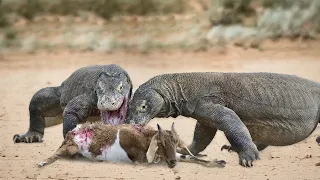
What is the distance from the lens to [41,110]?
12000 millimetres

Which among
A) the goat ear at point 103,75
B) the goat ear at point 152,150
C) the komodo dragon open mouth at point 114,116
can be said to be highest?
the goat ear at point 103,75

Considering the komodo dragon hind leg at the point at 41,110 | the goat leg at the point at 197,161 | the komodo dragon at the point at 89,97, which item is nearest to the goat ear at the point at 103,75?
the komodo dragon at the point at 89,97

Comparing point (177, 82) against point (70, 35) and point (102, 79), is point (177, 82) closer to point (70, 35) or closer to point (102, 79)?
point (102, 79)

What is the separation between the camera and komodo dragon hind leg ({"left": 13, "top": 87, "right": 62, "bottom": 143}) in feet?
39.0

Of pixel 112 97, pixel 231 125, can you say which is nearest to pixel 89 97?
pixel 112 97

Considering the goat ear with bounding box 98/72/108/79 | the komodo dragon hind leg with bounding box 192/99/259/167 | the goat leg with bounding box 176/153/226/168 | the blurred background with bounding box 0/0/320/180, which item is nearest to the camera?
the goat leg with bounding box 176/153/226/168

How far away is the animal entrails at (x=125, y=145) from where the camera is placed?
9.40 metres

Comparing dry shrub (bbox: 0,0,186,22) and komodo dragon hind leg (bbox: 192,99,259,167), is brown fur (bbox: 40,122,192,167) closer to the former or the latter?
komodo dragon hind leg (bbox: 192,99,259,167)

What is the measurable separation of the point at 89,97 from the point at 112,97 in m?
0.49

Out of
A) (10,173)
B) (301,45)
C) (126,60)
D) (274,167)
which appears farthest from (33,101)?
(301,45)

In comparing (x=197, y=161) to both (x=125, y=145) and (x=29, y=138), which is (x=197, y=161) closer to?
(x=125, y=145)

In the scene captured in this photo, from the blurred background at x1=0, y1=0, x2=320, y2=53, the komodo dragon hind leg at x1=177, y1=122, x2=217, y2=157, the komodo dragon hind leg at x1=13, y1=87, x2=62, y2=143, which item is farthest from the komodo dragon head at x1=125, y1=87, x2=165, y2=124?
the blurred background at x1=0, y1=0, x2=320, y2=53

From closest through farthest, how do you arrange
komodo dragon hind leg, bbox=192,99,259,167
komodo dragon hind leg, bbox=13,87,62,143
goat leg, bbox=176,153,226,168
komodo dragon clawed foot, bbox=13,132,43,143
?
goat leg, bbox=176,153,226,168 → komodo dragon hind leg, bbox=192,99,259,167 → komodo dragon hind leg, bbox=13,87,62,143 → komodo dragon clawed foot, bbox=13,132,43,143

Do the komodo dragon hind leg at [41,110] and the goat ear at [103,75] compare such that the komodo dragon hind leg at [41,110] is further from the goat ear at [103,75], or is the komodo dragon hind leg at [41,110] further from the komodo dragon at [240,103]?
the komodo dragon at [240,103]
